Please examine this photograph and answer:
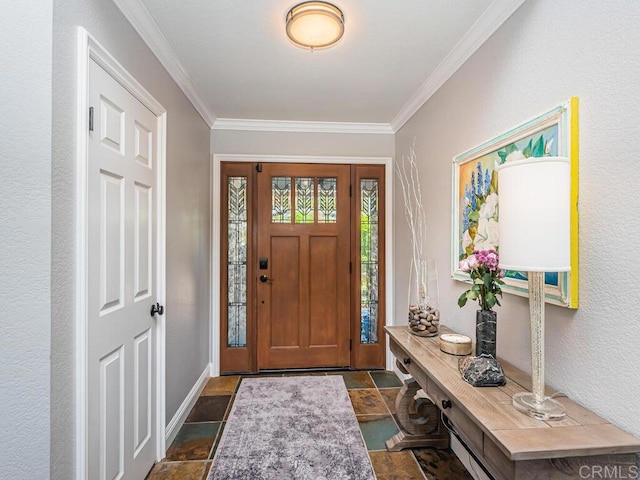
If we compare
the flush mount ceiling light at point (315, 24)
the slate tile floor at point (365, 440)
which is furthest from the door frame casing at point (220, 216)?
the flush mount ceiling light at point (315, 24)

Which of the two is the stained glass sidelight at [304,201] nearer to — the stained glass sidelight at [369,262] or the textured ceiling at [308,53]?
the stained glass sidelight at [369,262]

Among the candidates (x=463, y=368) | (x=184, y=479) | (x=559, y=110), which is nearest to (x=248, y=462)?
(x=184, y=479)

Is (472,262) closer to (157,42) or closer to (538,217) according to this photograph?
(538,217)

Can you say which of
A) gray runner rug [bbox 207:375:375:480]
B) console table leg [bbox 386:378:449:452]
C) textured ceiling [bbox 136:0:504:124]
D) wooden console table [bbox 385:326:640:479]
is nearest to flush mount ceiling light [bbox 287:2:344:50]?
textured ceiling [bbox 136:0:504:124]

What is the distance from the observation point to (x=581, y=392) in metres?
1.20

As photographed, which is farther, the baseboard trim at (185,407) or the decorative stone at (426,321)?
the baseboard trim at (185,407)

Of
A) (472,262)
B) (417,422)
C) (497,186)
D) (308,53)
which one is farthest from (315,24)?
(417,422)

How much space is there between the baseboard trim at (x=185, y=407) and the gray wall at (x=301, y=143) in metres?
2.13

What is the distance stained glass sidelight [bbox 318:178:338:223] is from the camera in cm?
344

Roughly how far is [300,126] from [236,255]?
1433 millimetres

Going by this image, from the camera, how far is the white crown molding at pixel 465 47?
1.64 m

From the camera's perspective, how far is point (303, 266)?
341cm

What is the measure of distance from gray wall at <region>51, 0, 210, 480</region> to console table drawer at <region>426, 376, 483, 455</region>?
1.42 meters

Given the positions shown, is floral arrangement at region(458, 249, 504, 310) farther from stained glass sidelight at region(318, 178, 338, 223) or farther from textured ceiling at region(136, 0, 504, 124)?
stained glass sidelight at region(318, 178, 338, 223)
